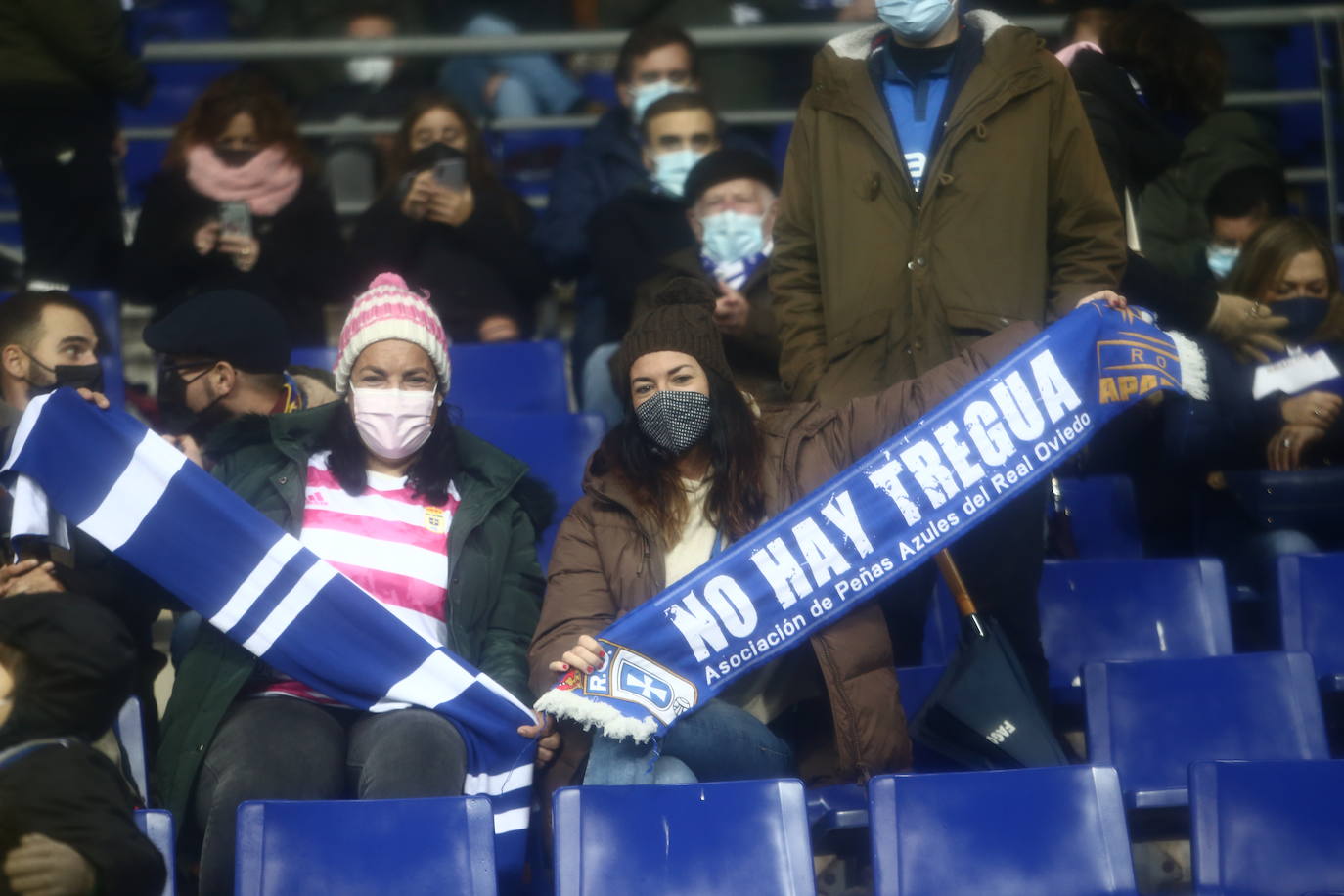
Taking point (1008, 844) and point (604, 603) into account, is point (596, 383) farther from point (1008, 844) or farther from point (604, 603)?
point (1008, 844)

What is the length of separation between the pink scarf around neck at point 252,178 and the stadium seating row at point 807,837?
3124mm

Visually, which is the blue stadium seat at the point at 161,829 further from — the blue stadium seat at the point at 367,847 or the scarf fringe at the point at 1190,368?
the scarf fringe at the point at 1190,368

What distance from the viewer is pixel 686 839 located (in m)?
3.49

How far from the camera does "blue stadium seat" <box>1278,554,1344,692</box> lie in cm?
471

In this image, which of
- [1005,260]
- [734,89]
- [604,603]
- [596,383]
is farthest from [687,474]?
[734,89]

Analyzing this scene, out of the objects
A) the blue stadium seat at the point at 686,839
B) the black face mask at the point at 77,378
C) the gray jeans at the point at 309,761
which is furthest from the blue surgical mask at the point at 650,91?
the blue stadium seat at the point at 686,839

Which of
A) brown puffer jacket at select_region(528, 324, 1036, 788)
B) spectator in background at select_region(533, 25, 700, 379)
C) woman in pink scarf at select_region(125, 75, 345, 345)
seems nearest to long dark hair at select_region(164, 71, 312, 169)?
woman in pink scarf at select_region(125, 75, 345, 345)

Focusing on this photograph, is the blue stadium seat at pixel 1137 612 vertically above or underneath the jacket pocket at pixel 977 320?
underneath

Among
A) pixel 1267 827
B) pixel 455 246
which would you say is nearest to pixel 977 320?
pixel 1267 827

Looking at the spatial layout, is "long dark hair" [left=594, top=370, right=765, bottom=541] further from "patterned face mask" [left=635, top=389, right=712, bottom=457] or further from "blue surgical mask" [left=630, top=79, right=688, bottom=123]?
"blue surgical mask" [left=630, top=79, right=688, bottom=123]

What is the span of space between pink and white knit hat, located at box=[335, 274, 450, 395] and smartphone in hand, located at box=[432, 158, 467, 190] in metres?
1.82

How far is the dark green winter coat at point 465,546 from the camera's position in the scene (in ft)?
13.3

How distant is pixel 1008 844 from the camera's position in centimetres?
356

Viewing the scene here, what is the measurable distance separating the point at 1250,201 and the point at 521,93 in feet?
10.4
